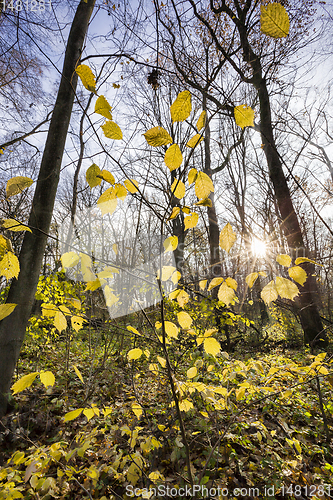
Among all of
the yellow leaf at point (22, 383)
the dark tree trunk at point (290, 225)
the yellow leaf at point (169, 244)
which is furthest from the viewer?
the dark tree trunk at point (290, 225)

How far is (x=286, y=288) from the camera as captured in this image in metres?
0.84

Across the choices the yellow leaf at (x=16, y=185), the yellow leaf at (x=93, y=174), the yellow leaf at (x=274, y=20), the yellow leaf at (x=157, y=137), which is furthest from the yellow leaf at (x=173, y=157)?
the yellow leaf at (x=16, y=185)

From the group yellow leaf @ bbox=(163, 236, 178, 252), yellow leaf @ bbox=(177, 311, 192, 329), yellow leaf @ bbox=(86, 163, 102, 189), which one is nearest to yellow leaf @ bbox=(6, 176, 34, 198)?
yellow leaf @ bbox=(86, 163, 102, 189)

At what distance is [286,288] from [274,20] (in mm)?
827

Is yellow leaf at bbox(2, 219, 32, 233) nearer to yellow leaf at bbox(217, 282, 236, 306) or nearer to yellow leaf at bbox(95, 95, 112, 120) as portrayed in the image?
yellow leaf at bbox(95, 95, 112, 120)

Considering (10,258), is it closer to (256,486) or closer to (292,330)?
(256,486)

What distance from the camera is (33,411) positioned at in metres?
2.44

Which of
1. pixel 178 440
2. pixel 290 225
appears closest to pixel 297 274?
pixel 178 440

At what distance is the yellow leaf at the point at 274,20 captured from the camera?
0.57 m

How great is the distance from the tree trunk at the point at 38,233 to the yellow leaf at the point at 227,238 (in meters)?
1.74

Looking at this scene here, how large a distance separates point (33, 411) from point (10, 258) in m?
2.62

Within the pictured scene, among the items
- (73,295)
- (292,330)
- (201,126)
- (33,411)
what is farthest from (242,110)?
(292,330)

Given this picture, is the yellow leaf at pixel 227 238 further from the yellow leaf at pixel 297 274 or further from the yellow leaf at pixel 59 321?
the yellow leaf at pixel 59 321

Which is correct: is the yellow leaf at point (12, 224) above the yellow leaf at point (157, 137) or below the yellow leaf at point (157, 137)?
below
